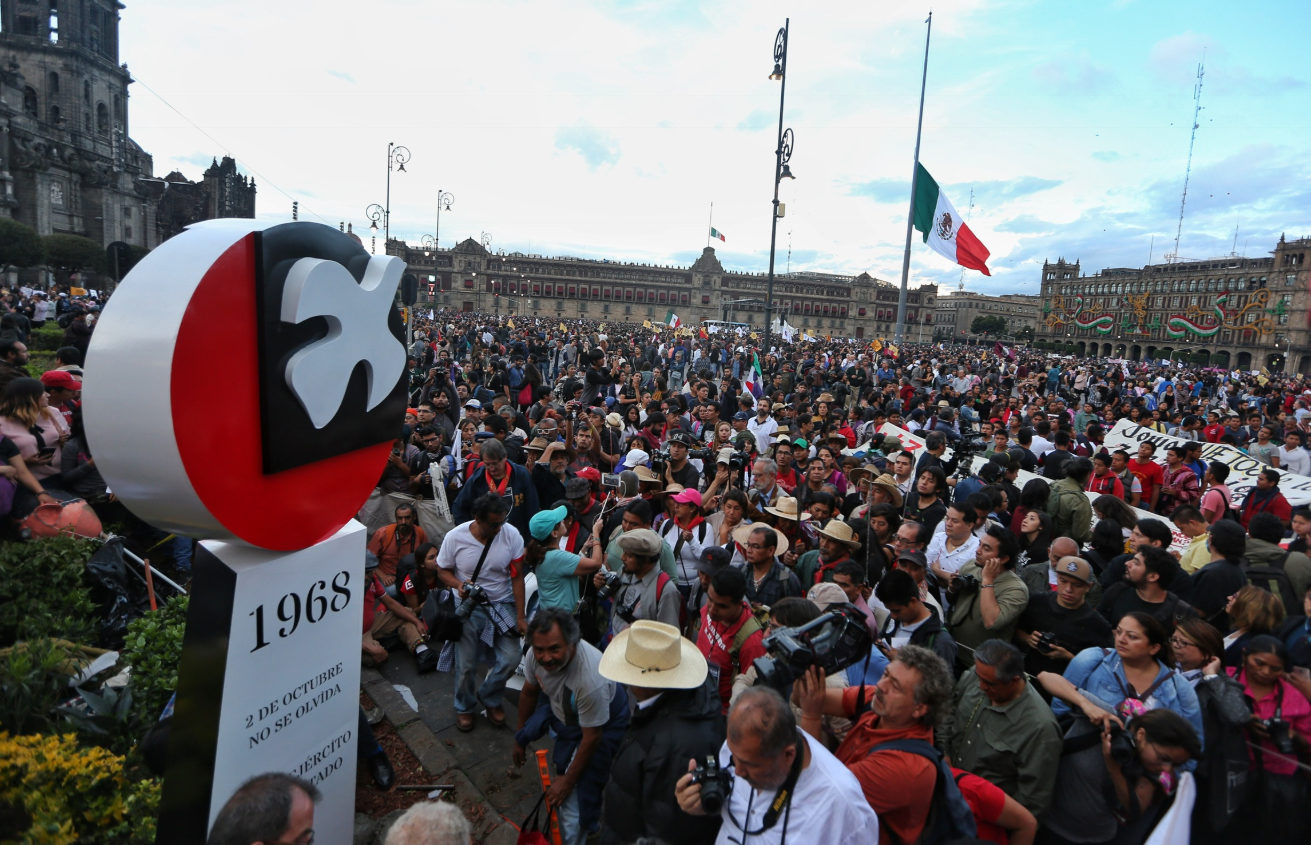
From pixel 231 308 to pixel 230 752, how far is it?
1660mm

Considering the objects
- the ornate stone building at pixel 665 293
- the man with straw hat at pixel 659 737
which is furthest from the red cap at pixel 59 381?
the ornate stone building at pixel 665 293

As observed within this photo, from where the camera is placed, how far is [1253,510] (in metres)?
6.30

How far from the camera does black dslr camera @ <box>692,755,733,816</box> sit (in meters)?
1.99

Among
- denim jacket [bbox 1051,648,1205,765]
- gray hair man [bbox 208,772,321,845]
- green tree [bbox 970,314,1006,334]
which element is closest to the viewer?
gray hair man [bbox 208,772,321,845]

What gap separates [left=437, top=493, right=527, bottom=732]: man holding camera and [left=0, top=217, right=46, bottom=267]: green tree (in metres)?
42.3

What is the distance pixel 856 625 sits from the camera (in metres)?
2.51

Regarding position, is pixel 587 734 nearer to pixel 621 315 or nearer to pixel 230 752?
pixel 230 752

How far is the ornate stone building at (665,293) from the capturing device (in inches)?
3297

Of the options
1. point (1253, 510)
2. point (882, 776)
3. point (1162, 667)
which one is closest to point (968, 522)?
point (1162, 667)

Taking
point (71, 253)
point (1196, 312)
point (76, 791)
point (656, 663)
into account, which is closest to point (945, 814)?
point (656, 663)

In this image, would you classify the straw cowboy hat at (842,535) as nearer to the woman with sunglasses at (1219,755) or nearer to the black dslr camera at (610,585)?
the black dslr camera at (610,585)

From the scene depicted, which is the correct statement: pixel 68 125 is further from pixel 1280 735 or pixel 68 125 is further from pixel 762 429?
pixel 1280 735

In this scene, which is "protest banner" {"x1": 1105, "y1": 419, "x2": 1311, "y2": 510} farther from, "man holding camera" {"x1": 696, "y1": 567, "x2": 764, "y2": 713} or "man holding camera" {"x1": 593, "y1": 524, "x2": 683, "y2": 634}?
"man holding camera" {"x1": 593, "y1": 524, "x2": 683, "y2": 634}

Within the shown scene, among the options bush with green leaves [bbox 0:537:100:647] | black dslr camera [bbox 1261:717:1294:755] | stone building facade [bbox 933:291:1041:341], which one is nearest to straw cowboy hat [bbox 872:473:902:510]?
A: black dslr camera [bbox 1261:717:1294:755]
